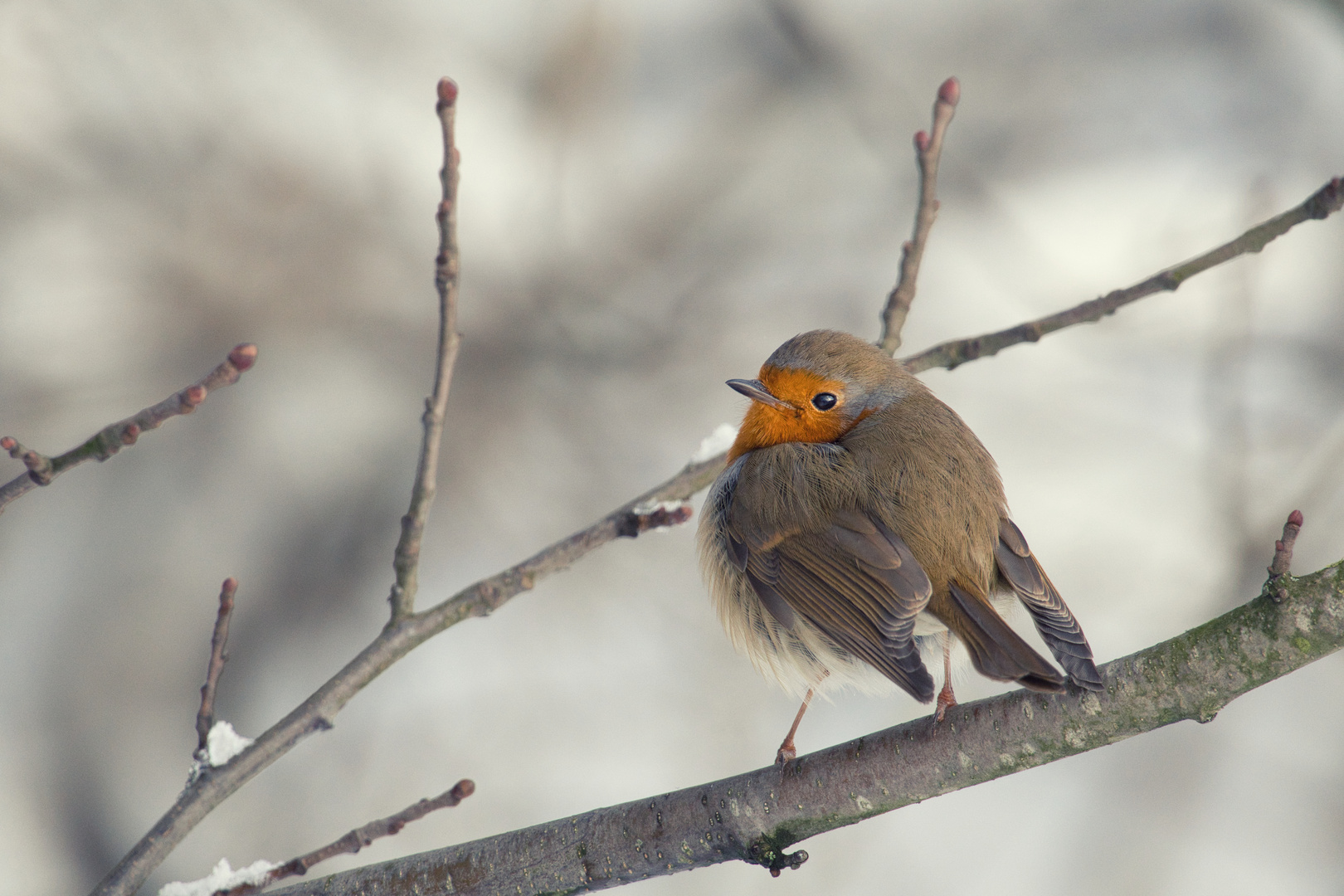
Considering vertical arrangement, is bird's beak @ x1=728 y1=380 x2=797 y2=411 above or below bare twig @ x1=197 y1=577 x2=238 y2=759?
above

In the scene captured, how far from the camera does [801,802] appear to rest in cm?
214

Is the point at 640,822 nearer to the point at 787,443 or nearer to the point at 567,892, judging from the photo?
the point at 567,892

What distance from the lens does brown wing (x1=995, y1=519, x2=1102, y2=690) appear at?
1.99 meters

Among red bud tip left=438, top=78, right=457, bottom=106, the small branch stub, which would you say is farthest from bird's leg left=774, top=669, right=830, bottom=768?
red bud tip left=438, top=78, right=457, bottom=106

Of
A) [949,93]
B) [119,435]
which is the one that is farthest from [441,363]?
[949,93]

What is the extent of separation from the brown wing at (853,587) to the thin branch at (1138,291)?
1.62 feet

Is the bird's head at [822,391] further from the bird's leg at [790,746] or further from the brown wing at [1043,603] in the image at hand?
the bird's leg at [790,746]

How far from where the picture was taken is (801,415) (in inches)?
121

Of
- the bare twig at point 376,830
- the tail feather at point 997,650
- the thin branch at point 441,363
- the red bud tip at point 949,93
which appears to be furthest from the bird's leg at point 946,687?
the red bud tip at point 949,93

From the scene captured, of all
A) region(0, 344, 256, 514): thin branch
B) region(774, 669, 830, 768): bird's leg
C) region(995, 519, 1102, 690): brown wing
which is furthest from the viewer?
region(774, 669, 830, 768): bird's leg

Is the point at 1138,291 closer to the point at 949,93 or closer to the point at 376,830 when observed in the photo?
the point at 949,93

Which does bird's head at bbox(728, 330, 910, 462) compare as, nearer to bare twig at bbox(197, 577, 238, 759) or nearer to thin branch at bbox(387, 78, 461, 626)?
thin branch at bbox(387, 78, 461, 626)

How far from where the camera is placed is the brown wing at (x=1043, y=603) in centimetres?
199

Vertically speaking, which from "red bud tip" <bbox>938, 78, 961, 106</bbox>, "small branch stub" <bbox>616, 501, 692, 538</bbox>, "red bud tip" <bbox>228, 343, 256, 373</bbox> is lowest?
"red bud tip" <bbox>228, 343, 256, 373</bbox>
